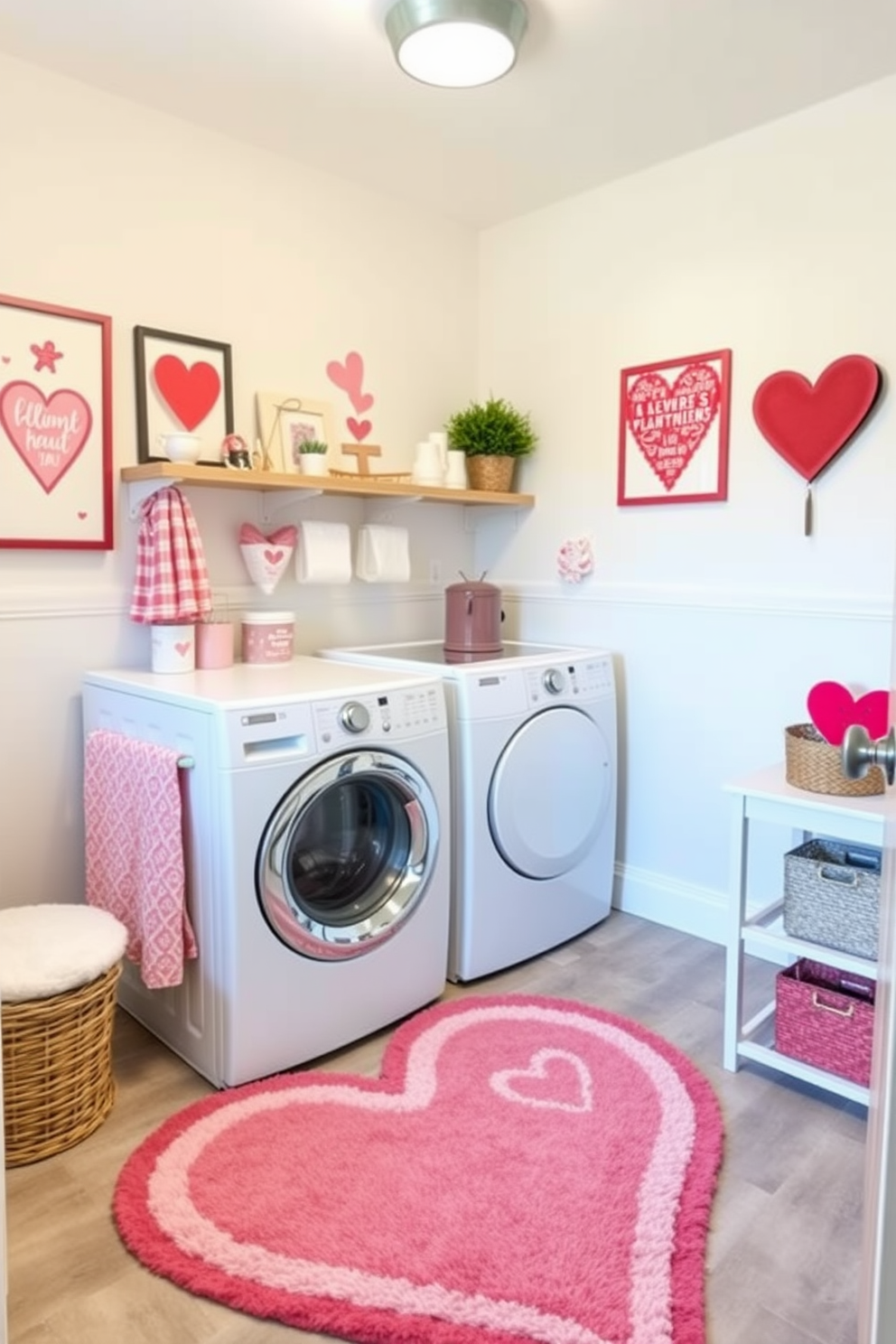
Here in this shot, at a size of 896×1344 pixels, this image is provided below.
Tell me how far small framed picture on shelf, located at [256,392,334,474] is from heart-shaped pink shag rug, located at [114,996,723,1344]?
64.8 inches

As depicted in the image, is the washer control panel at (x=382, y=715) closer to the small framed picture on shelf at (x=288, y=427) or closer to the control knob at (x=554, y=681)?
the control knob at (x=554, y=681)

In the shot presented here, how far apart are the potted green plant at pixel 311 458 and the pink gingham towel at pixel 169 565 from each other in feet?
1.25

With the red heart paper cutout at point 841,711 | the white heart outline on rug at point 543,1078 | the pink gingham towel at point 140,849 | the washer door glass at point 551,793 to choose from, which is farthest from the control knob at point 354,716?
the red heart paper cutout at point 841,711

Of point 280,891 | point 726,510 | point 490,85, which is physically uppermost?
point 490,85

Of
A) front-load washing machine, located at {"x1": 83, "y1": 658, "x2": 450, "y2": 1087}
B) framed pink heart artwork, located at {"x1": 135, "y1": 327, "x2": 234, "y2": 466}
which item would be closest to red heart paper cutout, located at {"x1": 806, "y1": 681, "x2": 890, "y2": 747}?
front-load washing machine, located at {"x1": 83, "y1": 658, "x2": 450, "y2": 1087}

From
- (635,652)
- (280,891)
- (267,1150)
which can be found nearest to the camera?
(267,1150)

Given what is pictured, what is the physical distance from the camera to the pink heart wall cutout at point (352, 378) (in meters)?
2.85

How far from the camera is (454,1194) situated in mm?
1618

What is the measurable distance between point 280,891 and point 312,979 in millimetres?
243

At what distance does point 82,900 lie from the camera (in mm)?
2377

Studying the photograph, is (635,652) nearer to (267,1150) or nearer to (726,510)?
(726,510)

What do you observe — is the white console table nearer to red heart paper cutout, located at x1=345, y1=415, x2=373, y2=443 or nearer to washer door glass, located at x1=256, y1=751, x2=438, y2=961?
washer door glass, located at x1=256, y1=751, x2=438, y2=961

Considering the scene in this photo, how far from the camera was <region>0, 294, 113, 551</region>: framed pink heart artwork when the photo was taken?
7.10 ft

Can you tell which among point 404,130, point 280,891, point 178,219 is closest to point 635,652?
point 280,891
